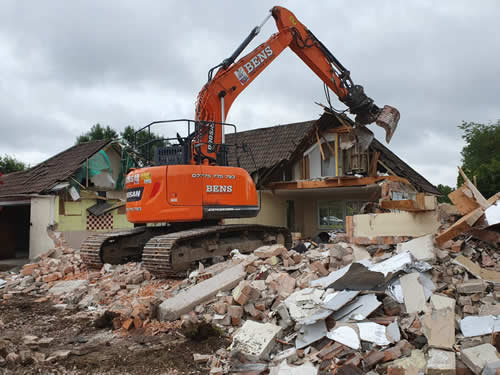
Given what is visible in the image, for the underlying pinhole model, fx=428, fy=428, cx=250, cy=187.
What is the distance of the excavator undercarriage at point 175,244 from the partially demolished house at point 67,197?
16.5 feet

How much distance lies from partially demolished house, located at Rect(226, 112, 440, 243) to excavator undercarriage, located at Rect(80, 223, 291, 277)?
4.84 m

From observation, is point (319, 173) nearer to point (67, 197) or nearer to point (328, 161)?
point (328, 161)

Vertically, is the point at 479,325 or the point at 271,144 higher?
the point at 271,144

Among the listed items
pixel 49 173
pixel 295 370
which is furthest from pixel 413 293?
pixel 49 173

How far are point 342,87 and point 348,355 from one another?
7401 millimetres

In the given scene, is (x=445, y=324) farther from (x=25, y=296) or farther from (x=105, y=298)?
(x=25, y=296)

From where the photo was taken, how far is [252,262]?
22.2 ft

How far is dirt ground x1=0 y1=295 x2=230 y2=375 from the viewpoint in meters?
4.23

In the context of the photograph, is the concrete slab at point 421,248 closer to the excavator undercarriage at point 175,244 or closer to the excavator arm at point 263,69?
the excavator undercarriage at point 175,244

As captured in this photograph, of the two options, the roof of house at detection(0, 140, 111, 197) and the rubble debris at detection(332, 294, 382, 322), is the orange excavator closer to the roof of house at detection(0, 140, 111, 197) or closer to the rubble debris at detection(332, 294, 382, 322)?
the rubble debris at detection(332, 294, 382, 322)

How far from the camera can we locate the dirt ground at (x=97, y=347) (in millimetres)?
4227

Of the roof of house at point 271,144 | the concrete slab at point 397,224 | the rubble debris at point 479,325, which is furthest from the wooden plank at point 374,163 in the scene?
the rubble debris at point 479,325

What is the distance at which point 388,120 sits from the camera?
9.30 m

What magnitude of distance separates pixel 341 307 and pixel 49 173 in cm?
1328
